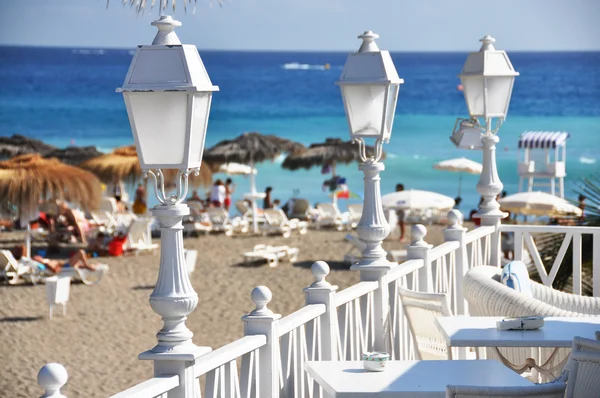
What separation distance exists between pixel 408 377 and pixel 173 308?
1.17 meters

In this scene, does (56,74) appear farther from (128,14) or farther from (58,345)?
(58,345)

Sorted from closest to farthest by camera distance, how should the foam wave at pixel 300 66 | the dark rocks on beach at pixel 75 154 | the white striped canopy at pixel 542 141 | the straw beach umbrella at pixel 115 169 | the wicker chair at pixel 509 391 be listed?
the wicker chair at pixel 509 391 < the straw beach umbrella at pixel 115 169 < the dark rocks on beach at pixel 75 154 < the white striped canopy at pixel 542 141 < the foam wave at pixel 300 66

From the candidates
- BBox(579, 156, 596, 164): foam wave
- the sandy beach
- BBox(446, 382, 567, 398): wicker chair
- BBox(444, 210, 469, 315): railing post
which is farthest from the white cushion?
BBox(579, 156, 596, 164): foam wave

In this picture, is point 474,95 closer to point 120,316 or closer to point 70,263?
point 120,316

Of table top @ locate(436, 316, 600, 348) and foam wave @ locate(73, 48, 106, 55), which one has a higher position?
foam wave @ locate(73, 48, 106, 55)

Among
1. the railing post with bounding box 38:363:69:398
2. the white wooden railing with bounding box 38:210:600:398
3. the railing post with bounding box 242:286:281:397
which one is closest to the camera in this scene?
the railing post with bounding box 38:363:69:398

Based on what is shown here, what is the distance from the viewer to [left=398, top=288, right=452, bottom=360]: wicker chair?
555cm

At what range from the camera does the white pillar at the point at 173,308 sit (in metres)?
3.61

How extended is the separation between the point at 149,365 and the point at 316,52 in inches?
3179

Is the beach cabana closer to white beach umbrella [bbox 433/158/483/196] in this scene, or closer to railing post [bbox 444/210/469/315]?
white beach umbrella [bbox 433/158/483/196]

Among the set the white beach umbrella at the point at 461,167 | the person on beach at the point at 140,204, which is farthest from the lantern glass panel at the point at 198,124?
the white beach umbrella at the point at 461,167

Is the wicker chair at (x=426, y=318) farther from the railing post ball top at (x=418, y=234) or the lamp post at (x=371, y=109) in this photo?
the railing post ball top at (x=418, y=234)

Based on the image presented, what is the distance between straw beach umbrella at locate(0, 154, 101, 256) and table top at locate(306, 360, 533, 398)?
61.0 ft

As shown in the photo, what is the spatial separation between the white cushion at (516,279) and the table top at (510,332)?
1.04m
